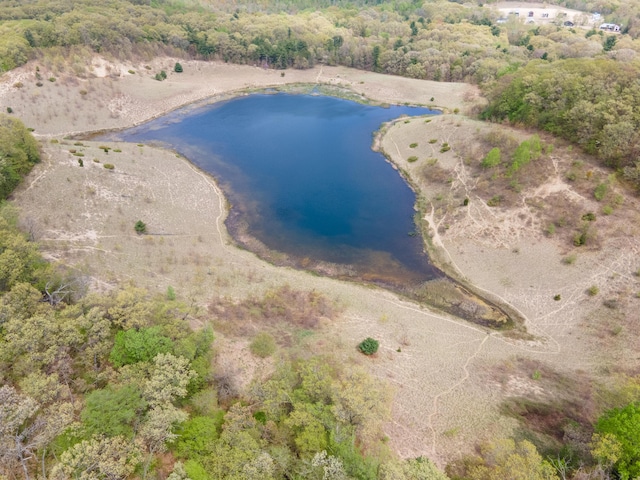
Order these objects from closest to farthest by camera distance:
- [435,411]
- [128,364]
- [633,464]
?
1. [633,464]
2. [128,364]
3. [435,411]

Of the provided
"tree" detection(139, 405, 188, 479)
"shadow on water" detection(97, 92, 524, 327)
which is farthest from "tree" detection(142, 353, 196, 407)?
"shadow on water" detection(97, 92, 524, 327)

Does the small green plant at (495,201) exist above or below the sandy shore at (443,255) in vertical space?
above

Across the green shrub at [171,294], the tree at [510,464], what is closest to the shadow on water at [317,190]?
the green shrub at [171,294]

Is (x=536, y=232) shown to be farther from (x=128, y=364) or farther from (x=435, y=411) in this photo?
(x=128, y=364)

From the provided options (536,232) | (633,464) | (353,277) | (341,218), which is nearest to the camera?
(633,464)

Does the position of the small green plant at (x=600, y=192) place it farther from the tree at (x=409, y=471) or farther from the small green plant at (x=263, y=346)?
the small green plant at (x=263, y=346)

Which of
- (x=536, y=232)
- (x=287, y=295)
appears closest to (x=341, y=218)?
(x=287, y=295)
